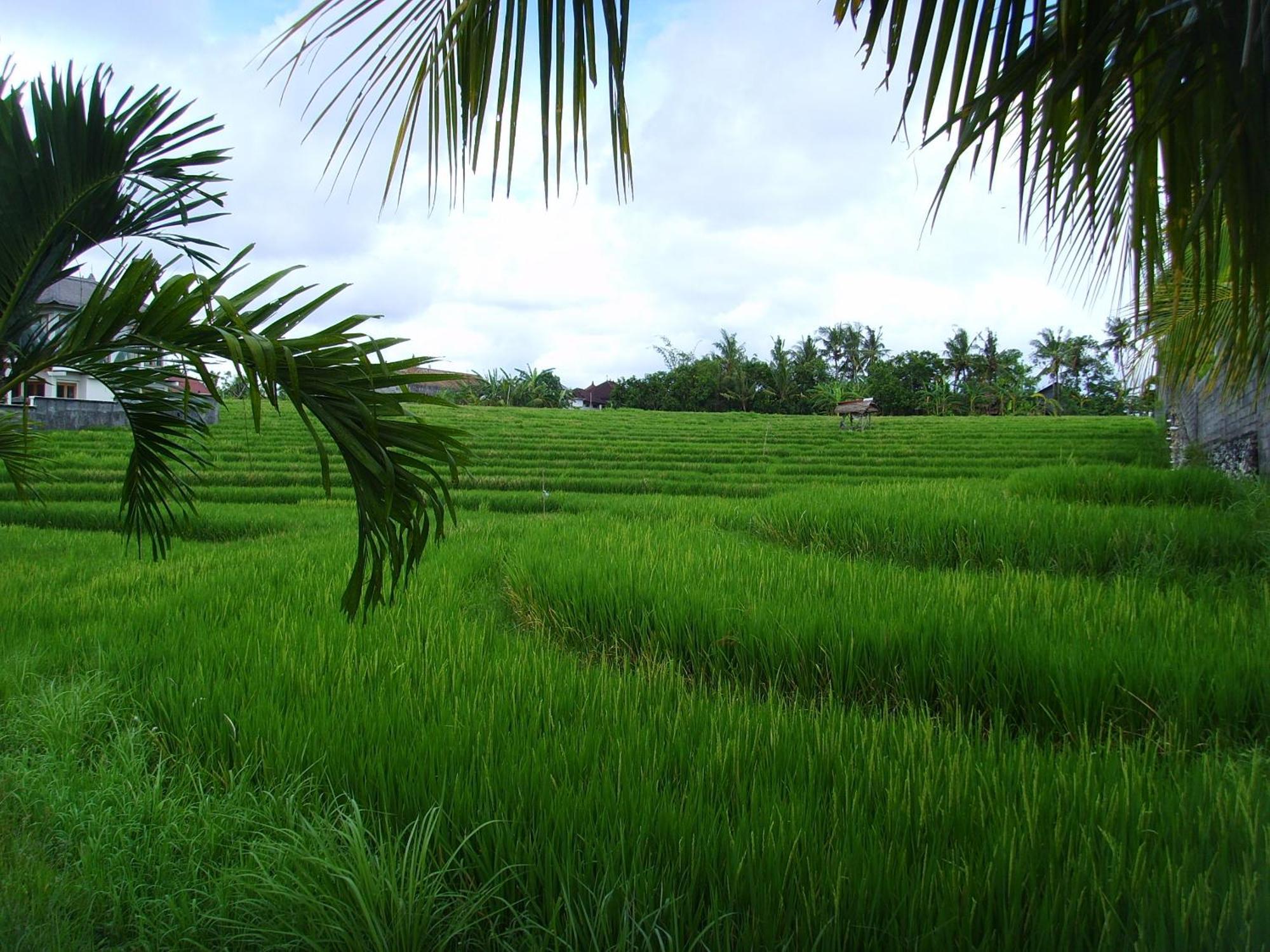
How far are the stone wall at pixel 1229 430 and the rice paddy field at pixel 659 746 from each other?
246 centimetres

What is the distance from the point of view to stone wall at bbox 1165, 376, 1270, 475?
7477mm

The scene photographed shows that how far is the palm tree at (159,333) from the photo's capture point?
1.79 metres

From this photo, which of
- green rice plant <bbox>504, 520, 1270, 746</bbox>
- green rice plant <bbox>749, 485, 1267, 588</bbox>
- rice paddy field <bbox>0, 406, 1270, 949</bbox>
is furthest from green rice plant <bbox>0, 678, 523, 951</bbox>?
green rice plant <bbox>749, 485, 1267, 588</bbox>

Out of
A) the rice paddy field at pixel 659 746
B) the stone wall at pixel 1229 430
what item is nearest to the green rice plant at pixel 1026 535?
the rice paddy field at pixel 659 746

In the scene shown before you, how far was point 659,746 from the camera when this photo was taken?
76.7 inches

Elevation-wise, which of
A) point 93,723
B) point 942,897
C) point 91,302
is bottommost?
point 93,723

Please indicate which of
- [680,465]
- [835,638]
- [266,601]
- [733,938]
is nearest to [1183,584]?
[835,638]

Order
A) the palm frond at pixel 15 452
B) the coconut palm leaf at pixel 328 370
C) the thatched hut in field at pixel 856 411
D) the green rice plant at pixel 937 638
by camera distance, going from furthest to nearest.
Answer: the thatched hut in field at pixel 856 411, the palm frond at pixel 15 452, the green rice plant at pixel 937 638, the coconut palm leaf at pixel 328 370

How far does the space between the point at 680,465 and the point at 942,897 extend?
1219cm

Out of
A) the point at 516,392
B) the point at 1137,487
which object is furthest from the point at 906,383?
the point at 1137,487

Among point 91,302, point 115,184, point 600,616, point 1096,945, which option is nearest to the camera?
point 1096,945

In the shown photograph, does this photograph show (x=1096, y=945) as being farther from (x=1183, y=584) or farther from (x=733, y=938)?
(x=1183, y=584)

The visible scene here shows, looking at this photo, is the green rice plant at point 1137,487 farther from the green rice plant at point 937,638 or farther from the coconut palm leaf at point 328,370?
the coconut palm leaf at point 328,370

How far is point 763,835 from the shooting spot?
1474mm
